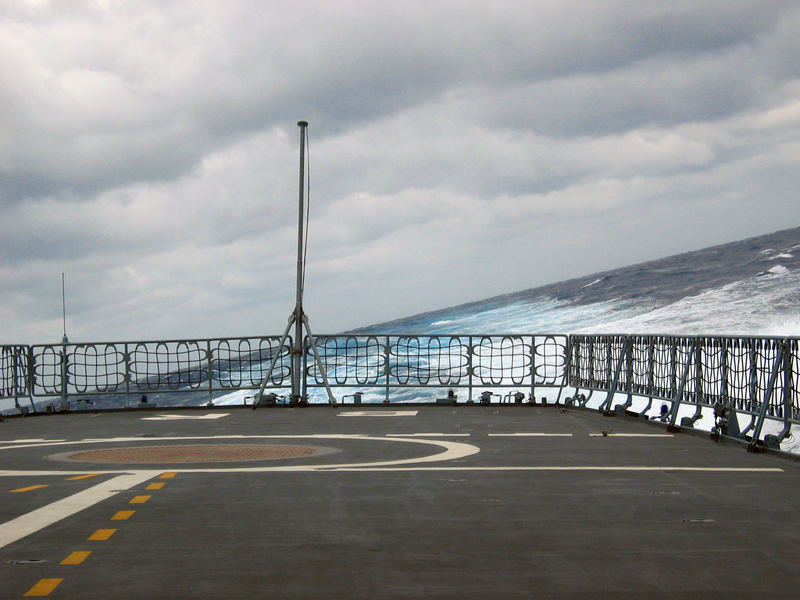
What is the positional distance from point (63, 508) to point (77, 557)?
1845mm

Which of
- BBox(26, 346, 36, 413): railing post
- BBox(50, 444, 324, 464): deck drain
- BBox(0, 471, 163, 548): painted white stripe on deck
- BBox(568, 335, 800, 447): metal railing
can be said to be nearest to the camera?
BBox(0, 471, 163, 548): painted white stripe on deck

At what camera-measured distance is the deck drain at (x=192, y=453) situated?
10.2 metres

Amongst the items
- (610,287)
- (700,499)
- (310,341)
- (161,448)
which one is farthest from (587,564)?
(610,287)

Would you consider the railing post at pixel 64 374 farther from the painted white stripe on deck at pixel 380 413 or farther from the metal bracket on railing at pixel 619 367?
the metal bracket on railing at pixel 619 367

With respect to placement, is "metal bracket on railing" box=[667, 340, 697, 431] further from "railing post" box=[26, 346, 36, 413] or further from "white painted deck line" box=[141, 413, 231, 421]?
"railing post" box=[26, 346, 36, 413]

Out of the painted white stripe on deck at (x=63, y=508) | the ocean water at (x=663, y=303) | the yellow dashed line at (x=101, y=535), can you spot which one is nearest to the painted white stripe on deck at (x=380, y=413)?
the painted white stripe on deck at (x=63, y=508)

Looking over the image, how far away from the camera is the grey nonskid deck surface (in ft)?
14.9

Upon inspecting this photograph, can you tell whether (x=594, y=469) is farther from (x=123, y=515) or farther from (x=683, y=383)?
(x=683, y=383)

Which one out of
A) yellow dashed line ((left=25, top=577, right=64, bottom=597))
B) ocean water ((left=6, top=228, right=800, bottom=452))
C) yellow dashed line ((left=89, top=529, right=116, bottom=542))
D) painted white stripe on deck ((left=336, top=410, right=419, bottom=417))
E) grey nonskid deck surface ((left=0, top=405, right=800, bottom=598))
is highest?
ocean water ((left=6, top=228, right=800, bottom=452))

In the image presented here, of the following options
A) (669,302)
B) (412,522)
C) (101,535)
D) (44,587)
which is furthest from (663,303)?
(44,587)

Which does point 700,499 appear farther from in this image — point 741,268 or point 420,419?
point 741,268

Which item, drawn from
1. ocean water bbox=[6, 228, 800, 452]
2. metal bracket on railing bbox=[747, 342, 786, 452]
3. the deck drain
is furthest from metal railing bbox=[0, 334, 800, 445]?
→ ocean water bbox=[6, 228, 800, 452]

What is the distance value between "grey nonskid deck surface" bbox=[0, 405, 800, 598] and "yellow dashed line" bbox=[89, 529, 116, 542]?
24 millimetres

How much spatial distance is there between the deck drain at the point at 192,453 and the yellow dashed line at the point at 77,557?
474 centimetres
